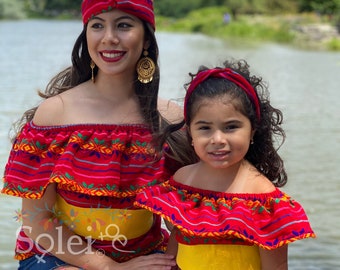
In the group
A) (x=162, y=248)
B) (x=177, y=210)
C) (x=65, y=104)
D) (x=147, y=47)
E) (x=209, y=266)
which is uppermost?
(x=147, y=47)

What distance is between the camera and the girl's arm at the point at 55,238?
2.47m

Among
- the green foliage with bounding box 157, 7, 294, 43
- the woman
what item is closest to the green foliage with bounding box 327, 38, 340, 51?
the green foliage with bounding box 157, 7, 294, 43

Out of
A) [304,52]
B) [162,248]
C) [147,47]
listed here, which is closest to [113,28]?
[147,47]

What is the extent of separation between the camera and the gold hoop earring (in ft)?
8.57

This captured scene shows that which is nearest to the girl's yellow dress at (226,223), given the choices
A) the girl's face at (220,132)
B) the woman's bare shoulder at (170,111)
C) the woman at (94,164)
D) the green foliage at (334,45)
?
the girl's face at (220,132)

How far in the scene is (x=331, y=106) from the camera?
380 inches

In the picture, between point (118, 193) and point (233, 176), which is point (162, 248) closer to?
point (118, 193)

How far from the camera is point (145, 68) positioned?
2.62 meters

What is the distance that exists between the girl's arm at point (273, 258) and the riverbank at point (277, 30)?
18178mm

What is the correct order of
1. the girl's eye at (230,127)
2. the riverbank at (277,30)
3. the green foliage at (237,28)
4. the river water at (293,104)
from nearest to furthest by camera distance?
the girl's eye at (230,127), the river water at (293,104), the riverbank at (277,30), the green foliage at (237,28)

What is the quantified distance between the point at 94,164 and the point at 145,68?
0.43 meters

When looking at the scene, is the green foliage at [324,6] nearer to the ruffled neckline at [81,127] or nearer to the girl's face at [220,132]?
the ruffled neckline at [81,127]

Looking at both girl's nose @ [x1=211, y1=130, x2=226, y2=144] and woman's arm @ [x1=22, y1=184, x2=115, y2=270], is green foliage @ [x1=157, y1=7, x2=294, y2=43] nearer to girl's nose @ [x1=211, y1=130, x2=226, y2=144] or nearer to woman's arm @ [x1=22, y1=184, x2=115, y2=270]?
woman's arm @ [x1=22, y1=184, x2=115, y2=270]

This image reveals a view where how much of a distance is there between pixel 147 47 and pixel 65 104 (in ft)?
1.26
